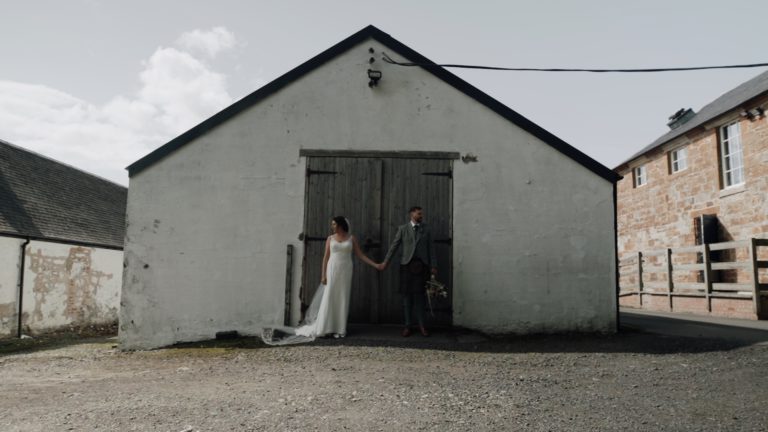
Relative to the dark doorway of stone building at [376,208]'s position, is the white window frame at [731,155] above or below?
above

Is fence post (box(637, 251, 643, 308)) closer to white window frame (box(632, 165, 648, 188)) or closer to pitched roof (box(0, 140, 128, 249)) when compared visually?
white window frame (box(632, 165, 648, 188))

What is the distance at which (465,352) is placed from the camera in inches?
260

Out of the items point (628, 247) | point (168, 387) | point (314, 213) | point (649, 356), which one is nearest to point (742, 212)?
point (628, 247)

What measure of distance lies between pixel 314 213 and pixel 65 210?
1453cm

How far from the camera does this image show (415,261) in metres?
7.29

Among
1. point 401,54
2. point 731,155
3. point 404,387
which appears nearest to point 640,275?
point 731,155

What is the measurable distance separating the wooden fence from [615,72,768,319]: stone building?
1.1 inches

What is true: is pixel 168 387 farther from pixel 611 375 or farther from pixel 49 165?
pixel 49 165

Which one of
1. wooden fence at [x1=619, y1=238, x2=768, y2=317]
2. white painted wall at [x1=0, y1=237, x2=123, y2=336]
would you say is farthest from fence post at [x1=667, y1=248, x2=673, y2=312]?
white painted wall at [x1=0, y1=237, x2=123, y2=336]

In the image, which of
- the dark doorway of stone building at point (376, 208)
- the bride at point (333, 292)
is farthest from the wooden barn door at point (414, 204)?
the bride at point (333, 292)

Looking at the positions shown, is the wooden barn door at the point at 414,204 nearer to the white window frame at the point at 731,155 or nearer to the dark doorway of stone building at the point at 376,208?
the dark doorway of stone building at the point at 376,208

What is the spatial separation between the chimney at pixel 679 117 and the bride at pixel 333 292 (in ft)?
60.7

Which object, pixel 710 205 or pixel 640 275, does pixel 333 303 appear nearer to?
pixel 640 275

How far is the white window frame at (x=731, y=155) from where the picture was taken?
14.1m
